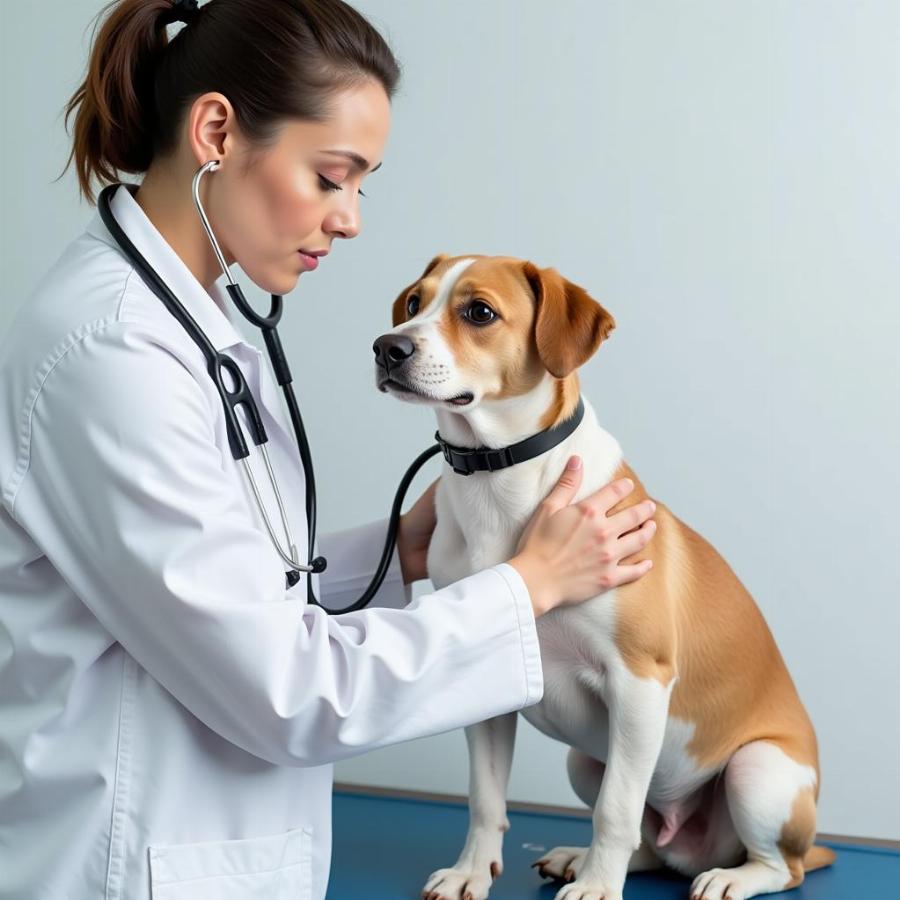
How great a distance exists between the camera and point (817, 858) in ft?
6.32

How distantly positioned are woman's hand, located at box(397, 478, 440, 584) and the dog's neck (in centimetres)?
26

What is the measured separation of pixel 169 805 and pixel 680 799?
93cm

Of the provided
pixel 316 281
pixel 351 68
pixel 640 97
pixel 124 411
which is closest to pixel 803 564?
pixel 640 97

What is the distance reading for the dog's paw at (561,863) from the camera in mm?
1825

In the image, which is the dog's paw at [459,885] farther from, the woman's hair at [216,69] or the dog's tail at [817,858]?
the woman's hair at [216,69]

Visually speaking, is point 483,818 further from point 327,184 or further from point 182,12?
point 182,12

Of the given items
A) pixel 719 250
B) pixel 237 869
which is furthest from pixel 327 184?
pixel 719 250

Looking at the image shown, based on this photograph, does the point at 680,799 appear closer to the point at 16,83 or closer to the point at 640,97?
the point at 640,97

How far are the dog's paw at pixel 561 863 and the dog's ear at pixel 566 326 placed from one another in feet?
2.54

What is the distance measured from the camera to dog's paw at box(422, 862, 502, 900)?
66.8 inches

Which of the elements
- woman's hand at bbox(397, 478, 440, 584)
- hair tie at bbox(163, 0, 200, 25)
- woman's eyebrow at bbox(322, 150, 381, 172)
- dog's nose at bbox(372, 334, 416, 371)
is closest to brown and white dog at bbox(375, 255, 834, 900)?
dog's nose at bbox(372, 334, 416, 371)

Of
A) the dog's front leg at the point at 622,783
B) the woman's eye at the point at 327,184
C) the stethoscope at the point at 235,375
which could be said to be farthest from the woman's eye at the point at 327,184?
the dog's front leg at the point at 622,783

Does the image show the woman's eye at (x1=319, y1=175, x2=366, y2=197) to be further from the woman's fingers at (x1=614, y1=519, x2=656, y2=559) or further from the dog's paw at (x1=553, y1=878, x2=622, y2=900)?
the dog's paw at (x1=553, y1=878, x2=622, y2=900)

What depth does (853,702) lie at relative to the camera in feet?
7.91
